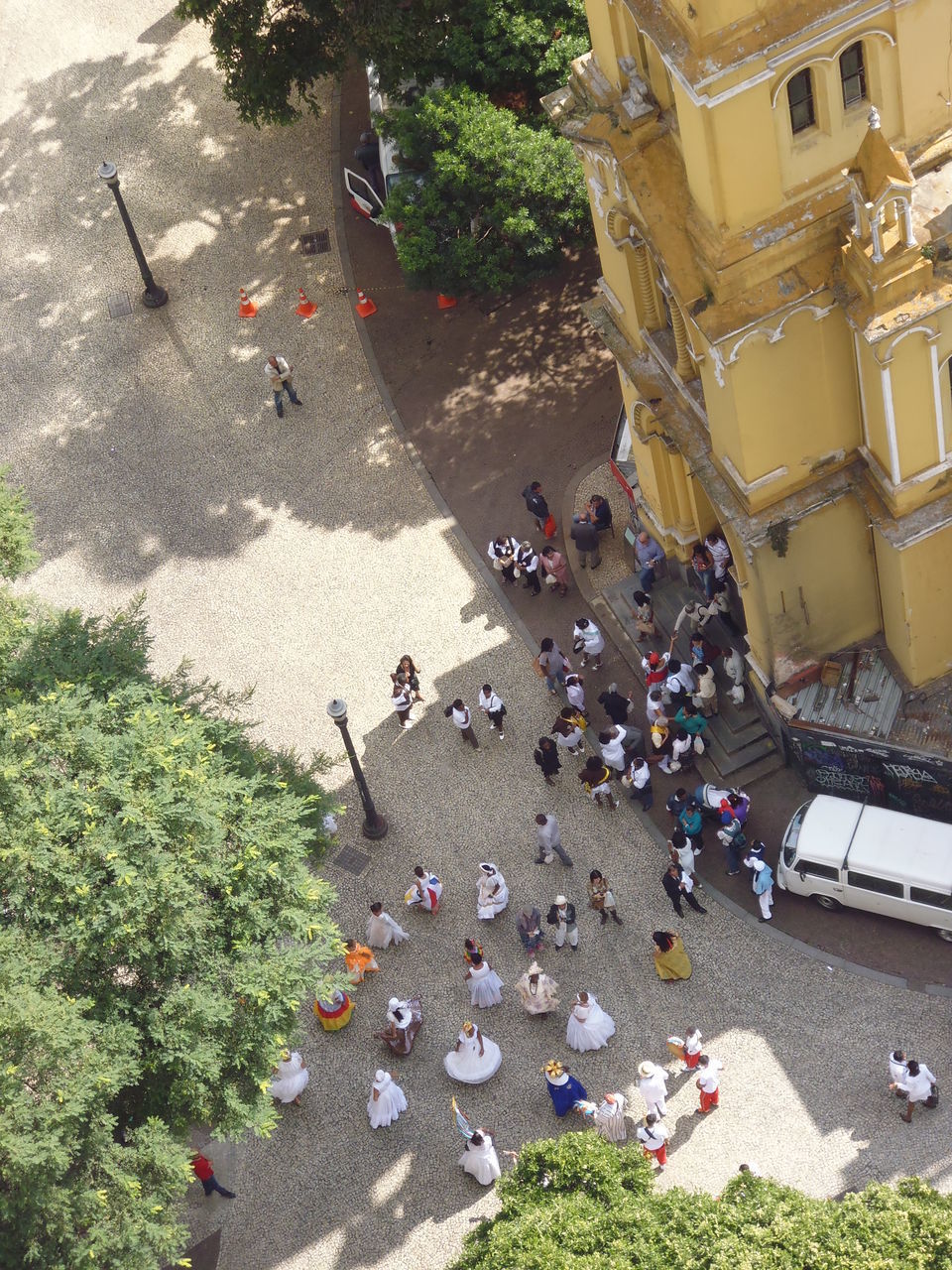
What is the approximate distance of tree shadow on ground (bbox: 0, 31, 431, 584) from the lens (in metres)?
41.9

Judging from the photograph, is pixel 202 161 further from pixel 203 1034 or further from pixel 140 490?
pixel 203 1034

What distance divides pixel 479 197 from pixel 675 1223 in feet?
73.4

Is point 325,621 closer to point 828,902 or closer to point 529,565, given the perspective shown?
point 529,565

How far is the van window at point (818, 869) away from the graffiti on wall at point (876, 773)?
77.6 inches

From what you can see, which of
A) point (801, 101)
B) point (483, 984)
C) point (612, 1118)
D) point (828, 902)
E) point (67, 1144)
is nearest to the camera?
point (67, 1144)

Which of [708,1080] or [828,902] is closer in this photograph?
[708,1080]

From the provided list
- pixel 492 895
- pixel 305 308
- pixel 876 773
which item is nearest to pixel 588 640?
pixel 492 895

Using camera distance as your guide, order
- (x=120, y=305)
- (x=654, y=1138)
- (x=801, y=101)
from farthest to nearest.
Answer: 1. (x=120, y=305)
2. (x=654, y=1138)
3. (x=801, y=101)

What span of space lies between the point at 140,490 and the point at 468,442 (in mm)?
7683

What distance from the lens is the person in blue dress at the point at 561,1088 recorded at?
30469 mm

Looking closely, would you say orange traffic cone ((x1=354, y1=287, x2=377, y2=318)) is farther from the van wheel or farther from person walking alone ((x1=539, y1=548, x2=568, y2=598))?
the van wheel

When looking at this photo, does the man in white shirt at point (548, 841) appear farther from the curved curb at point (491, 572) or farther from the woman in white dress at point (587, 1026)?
the woman in white dress at point (587, 1026)

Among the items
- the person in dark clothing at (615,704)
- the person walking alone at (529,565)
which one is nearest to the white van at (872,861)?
the person in dark clothing at (615,704)

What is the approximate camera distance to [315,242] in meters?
46.6
